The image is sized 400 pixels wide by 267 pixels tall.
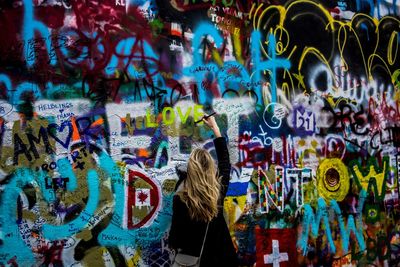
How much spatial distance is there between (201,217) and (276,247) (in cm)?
201

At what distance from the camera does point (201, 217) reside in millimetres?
4250

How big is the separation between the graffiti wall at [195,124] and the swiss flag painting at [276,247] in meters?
0.01

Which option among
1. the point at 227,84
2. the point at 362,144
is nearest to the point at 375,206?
the point at 362,144

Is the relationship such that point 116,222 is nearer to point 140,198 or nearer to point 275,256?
point 140,198

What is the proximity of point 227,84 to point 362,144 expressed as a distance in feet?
7.21

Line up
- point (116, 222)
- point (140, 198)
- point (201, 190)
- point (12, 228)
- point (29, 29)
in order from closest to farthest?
point (201, 190) → point (12, 228) → point (29, 29) → point (116, 222) → point (140, 198)

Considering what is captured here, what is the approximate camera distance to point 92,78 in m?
5.05

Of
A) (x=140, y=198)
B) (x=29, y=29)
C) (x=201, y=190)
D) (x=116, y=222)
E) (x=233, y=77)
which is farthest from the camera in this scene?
(x=233, y=77)

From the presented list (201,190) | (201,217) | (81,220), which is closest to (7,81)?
(81,220)

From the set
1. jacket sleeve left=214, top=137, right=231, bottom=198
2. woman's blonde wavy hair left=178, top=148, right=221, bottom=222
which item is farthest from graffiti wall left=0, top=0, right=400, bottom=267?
woman's blonde wavy hair left=178, top=148, right=221, bottom=222

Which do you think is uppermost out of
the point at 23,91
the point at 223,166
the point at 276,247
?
the point at 23,91

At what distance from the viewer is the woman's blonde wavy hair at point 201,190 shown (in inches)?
167

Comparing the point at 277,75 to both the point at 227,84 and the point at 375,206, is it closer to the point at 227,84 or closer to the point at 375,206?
the point at 227,84

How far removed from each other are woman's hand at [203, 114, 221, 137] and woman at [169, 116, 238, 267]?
601mm
